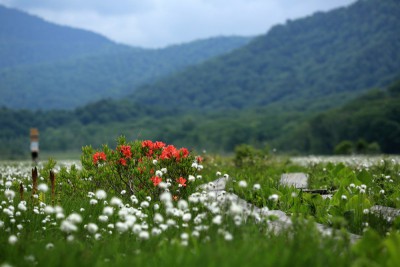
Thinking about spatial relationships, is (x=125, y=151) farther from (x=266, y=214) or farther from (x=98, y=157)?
(x=266, y=214)

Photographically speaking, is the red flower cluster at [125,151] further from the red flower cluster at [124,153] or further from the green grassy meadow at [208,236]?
the green grassy meadow at [208,236]

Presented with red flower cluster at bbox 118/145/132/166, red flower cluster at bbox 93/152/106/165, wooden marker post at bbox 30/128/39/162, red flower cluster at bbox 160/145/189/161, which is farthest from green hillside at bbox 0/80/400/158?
red flower cluster at bbox 93/152/106/165

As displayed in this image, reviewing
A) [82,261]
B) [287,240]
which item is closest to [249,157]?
[287,240]

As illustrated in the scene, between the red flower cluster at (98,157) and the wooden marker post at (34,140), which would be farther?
the wooden marker post at (34,140)

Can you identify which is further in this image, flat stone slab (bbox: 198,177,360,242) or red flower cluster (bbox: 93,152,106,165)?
red flower cluster (bbox: 93,152,106,165)

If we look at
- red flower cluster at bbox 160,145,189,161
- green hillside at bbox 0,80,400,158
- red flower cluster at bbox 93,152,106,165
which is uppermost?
red flower cluster at bbox 160,145,189,161

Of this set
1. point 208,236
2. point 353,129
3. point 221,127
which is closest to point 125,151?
point 208,236

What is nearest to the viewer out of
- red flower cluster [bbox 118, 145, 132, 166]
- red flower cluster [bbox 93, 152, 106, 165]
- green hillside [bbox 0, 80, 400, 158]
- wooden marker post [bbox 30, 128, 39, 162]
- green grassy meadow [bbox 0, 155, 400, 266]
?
green grassy meadow [bbox 0, 155, 400, 266]

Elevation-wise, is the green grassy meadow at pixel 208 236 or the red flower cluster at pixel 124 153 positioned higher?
the red flower cluster at pixel 124 153

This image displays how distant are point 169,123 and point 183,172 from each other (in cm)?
16010

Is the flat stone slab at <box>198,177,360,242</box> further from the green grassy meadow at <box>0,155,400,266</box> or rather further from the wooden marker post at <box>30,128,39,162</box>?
the wooden marker post at <box>30,128,39,162</box>

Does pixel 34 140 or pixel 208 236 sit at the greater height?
pixel 208 236

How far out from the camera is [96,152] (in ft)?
34.9

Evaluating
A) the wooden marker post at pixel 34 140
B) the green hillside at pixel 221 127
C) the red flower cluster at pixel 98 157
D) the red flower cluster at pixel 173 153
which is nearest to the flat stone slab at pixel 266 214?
the red flower cluster at pixel 173 153
